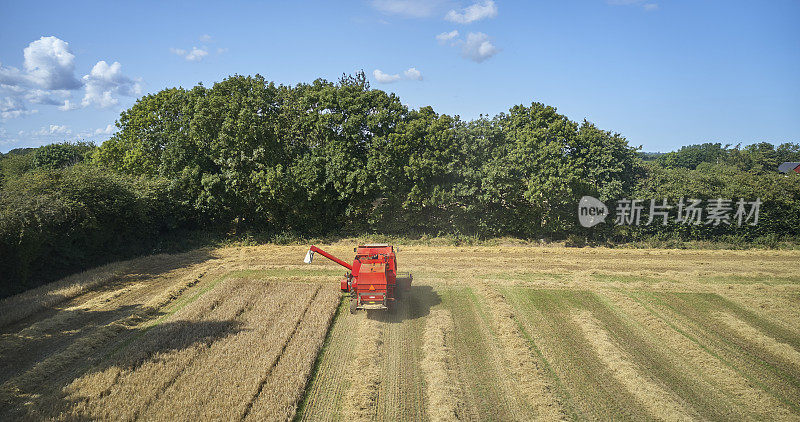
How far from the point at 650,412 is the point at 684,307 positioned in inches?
366

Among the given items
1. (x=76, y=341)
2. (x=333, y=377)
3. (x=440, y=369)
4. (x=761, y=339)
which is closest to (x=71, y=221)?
(x=76, y=341)

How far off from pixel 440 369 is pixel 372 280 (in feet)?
14.5

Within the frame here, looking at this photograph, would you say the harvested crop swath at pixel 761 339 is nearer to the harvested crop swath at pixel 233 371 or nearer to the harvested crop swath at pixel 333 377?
the harvested crop swath at pixel 333 377

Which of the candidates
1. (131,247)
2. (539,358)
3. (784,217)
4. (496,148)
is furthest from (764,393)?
(131,247)

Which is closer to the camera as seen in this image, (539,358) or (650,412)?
(650,412)

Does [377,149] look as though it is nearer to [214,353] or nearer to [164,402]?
[214,353]

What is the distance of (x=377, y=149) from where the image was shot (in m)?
27.5

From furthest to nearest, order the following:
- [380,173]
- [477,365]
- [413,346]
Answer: [380,173] < [413,346] < [477,365]

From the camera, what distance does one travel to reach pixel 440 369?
12.7 metres

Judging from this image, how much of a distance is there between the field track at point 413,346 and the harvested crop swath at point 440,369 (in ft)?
0.19

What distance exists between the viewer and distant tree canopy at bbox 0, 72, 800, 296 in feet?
87.4

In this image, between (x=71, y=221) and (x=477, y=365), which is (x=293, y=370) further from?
(x=71, y=221)

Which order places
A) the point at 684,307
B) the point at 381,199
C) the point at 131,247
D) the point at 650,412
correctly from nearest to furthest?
the point at 650,412, the point at 684,307, the point at 131,247, the point at 381,199

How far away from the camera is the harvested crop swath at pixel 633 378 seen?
425 inches
